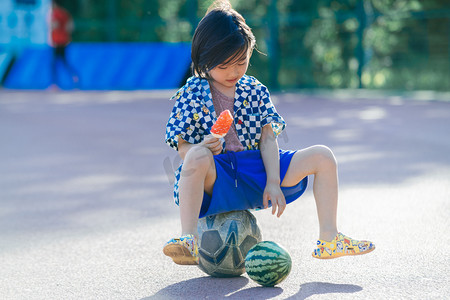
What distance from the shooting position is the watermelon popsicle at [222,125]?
3.73 m

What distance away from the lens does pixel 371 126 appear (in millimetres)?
11664

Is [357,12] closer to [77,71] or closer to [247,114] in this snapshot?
[77,71]

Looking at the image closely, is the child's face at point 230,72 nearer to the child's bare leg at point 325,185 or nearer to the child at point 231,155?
the child at point 231,155

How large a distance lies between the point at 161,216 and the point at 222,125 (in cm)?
212

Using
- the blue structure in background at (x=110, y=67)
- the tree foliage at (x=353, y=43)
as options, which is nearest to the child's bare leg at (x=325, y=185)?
the tree foliage at (x=353, y=43)

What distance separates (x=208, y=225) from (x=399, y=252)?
122 centimetres

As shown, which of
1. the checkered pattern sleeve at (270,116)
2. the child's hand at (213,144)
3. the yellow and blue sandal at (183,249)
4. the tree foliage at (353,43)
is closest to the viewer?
the yellow and blue sandal at (183,249)

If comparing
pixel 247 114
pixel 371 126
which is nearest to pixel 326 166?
pixel 247 114

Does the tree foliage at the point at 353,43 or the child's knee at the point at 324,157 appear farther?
the tree foliage at the point at 353,43

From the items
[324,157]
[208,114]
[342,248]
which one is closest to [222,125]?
[208,114]

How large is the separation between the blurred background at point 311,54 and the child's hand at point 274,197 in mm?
13648

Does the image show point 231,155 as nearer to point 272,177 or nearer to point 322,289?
point 272,177

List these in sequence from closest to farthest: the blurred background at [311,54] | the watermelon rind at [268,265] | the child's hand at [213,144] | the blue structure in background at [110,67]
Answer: the watermelon rind at [268,265] → the child's hand at [213,144] → the blurred background at [311,54] → the blue structure in background at [110,67]

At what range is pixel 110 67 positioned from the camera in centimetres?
2253
